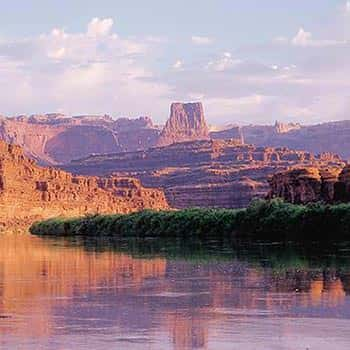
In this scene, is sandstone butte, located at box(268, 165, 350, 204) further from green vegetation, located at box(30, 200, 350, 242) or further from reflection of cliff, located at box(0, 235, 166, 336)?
reflection of cliff, located at box(0, 235, 166, 336)

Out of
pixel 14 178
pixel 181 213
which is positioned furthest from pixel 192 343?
pixel 14 178

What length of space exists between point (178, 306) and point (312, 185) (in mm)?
90334

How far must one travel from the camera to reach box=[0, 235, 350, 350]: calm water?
58.0 ft

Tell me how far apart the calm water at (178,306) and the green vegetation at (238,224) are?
30739 mm

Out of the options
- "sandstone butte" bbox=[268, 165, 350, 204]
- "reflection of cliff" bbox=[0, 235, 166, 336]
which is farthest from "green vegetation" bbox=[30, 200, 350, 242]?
"reflection of cliff" bbox=[0, 235, 166, 336]

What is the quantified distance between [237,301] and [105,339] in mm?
7158

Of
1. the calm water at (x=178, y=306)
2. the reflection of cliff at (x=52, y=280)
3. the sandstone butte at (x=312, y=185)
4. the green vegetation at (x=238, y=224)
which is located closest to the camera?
the calm water at (x=178, y=306)

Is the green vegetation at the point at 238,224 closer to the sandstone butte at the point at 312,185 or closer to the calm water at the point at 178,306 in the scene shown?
the sandstone butte at the point at 312,185

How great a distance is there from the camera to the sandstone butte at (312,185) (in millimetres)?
105438

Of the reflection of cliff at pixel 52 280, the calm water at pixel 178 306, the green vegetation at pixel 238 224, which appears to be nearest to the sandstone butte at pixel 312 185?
the green vegetation at pixel 238 224

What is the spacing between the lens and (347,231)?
68.1 metres

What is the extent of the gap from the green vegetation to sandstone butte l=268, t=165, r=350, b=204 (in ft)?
52.6

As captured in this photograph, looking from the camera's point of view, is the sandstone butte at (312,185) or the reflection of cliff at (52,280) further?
the sandstone butte at (312,185)

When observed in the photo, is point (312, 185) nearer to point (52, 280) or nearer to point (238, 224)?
point (238, 224)
